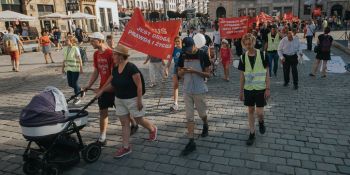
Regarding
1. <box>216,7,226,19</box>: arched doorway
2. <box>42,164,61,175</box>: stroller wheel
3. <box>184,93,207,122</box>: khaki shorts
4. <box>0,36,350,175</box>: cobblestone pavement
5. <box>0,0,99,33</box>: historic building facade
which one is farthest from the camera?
<box>216,7,226,19</box>: arched doorway

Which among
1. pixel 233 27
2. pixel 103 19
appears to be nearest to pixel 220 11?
pixel 103 19

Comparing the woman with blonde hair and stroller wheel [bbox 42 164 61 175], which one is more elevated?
the woman with blonde hair

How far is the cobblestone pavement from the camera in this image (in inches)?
179

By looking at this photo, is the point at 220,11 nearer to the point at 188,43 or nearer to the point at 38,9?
the point at 38,9

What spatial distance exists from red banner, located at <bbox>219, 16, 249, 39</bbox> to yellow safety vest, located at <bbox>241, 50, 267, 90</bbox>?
259 inches

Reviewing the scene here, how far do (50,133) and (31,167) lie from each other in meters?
0.69

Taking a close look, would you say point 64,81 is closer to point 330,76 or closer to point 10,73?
point 10,73

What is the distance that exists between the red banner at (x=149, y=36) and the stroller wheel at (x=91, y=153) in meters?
1.81

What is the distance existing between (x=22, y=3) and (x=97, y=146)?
29518 millimetres

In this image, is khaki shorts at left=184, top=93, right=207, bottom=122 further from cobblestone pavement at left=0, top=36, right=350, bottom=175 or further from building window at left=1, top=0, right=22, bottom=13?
building window at left=1, top=0, right=22, bottom=13

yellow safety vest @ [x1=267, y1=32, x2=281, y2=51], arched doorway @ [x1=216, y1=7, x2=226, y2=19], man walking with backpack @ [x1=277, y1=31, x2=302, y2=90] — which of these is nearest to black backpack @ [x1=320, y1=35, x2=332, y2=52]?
yellow safety vest @ [x1=267, y1=32, x2=281, y2=51]

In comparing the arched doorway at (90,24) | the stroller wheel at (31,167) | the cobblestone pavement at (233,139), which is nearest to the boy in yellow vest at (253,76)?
the cobblestone pavement at (233,139)

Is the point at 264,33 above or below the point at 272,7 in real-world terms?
below

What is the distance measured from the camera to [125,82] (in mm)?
4691
